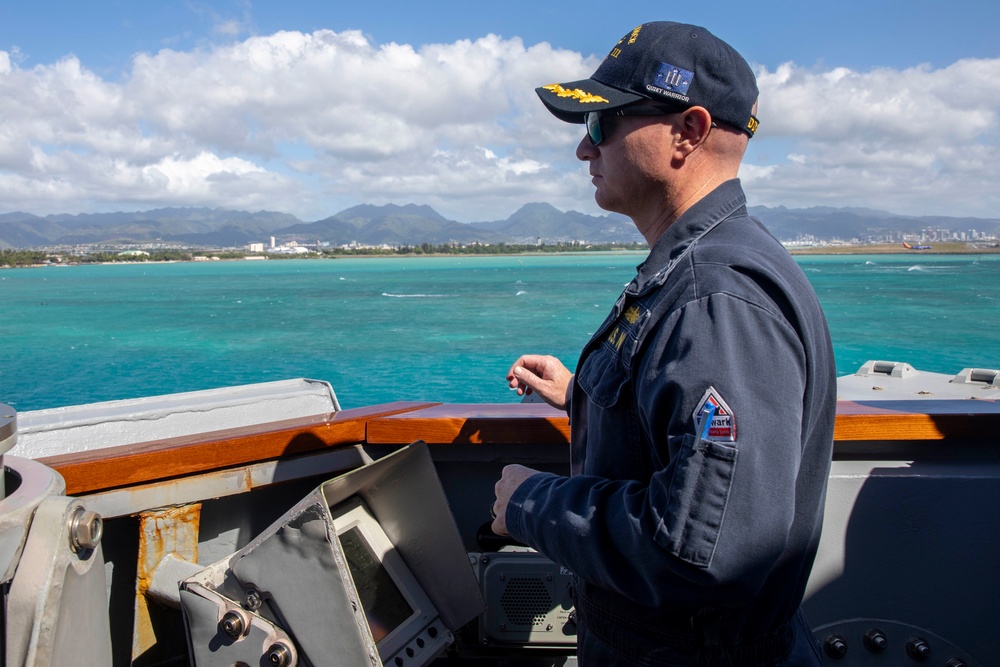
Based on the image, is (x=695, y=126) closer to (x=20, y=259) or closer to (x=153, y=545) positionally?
(x=153, y=545)

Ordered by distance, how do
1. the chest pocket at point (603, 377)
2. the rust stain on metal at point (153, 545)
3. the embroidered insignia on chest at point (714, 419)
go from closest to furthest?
the embroidered insignia on chest at point (714, 419)
the chest pocket at point (603, 377)
the rust stain on metal at point (153, 545)

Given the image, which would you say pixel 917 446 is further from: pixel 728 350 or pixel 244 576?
pixel 244 576

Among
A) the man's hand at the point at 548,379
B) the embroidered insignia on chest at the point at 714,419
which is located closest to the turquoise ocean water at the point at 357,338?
the man's hand at the point at 548,379

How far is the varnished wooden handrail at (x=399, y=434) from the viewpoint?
6.68 feet

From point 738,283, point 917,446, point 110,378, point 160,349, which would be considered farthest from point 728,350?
point 160,349

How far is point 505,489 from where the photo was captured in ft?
4.64

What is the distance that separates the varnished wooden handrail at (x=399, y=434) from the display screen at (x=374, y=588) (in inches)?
13.2

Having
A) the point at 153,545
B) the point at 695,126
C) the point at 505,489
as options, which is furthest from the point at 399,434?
the point at 695,126

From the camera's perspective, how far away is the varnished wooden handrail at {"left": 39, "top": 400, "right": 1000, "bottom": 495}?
6.68 feet

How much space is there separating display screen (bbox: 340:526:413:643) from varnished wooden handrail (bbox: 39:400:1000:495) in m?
0.33

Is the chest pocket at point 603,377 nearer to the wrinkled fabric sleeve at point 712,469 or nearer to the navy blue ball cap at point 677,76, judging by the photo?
the wrinkled fabric sleeve at point 712,469

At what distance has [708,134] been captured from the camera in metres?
1.34

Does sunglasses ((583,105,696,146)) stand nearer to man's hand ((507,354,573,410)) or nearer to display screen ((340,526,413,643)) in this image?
man's hand ((507,354,573,410))

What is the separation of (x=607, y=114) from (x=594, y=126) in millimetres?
46
